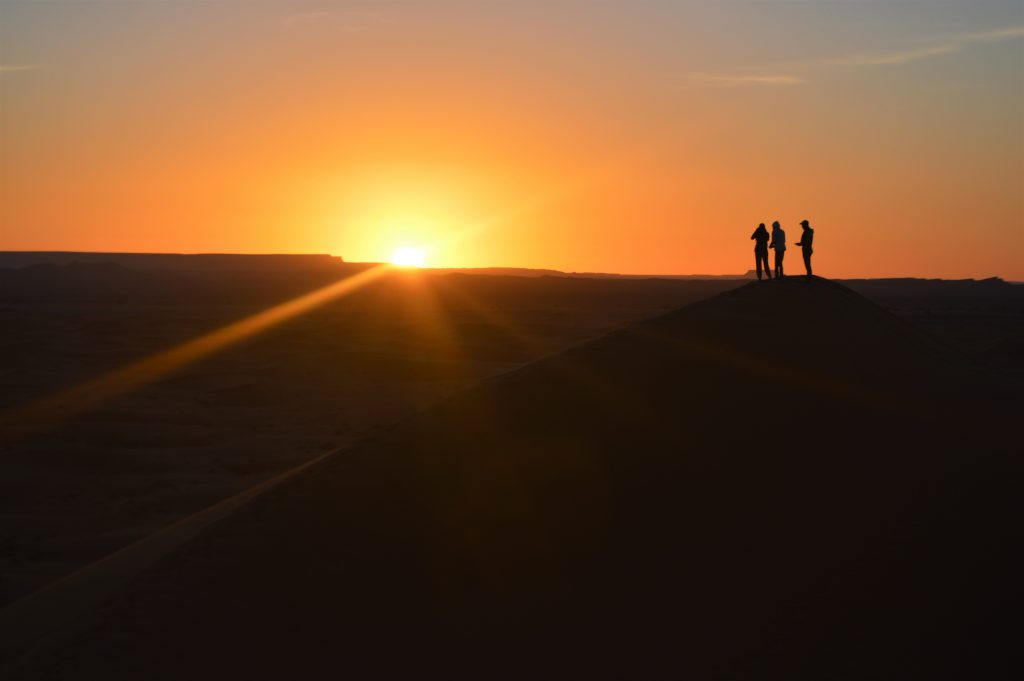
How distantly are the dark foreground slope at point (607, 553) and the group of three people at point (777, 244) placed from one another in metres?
6.66

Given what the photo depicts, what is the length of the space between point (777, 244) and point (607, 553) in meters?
10.4

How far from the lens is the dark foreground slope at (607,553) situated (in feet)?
16.6

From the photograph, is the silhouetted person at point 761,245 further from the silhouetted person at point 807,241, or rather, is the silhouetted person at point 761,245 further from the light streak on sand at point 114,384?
the light streak on sand at point 114,384

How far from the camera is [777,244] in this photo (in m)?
15.3

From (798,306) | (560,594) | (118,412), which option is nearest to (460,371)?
(118,412)

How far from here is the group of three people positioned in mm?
15125

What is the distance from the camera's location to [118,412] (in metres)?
18.1

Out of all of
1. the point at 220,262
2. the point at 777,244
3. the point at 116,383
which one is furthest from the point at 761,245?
the point at 220,262

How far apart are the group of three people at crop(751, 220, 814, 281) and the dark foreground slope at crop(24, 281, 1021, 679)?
21.9 ft

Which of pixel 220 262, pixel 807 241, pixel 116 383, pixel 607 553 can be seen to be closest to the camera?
pixel 607 553

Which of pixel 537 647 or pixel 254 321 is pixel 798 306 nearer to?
pixel 537 647

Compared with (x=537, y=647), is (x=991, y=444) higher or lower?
higher

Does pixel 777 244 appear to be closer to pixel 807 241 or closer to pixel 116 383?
pixel 807 241

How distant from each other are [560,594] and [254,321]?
42.9 m
